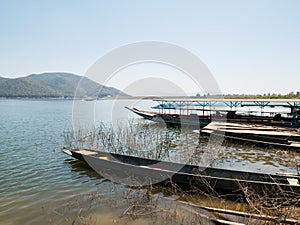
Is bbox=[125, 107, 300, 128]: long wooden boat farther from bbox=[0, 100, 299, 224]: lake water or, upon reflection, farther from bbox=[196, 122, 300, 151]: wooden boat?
bbox=[0, 100, 299, 224]: lake water

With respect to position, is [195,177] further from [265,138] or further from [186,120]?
[186,120]

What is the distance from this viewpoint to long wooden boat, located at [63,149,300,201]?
6.93m

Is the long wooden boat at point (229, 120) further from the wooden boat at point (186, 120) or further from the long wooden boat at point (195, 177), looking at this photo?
the long wooden boat at point (195, 177)

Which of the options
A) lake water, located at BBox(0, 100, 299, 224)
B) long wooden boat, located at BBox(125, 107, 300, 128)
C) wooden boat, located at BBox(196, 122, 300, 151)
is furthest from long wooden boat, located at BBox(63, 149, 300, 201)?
long wooden boat, located at BBox(125, 107, 300, 128)

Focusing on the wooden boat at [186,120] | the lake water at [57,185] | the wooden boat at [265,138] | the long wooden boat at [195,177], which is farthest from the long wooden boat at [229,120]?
the long wooden boat at [195,177]

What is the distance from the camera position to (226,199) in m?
7.37

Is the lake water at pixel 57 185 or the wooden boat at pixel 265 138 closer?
the lake water at pixel 57 185

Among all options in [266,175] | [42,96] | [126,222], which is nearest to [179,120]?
[266,175]

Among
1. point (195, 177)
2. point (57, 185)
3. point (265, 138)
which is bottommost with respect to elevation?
point (57, 185)

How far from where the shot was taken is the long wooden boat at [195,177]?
22.7ft

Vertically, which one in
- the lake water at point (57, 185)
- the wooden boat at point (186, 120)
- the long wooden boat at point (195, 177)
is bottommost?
the lake water at point (57, 185)

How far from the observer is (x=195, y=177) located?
786 cm

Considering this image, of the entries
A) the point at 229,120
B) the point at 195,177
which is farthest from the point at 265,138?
the point at 195,177

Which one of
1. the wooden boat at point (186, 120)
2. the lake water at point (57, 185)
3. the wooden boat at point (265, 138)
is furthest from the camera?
the wooden boat at point (186, 120)
